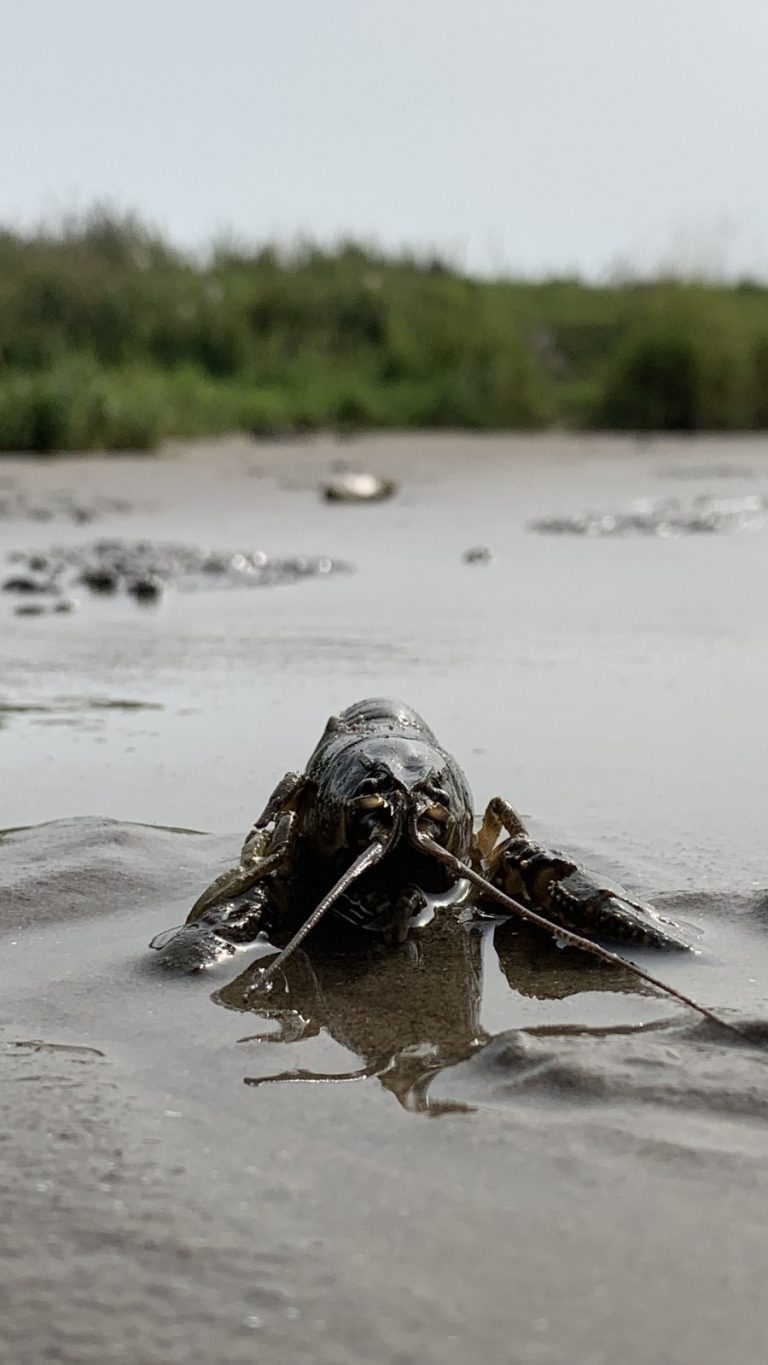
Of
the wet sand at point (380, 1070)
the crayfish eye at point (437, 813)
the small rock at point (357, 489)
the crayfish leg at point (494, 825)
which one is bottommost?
the small rock at point (357, 489)

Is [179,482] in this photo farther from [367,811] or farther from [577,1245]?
[577,1245]

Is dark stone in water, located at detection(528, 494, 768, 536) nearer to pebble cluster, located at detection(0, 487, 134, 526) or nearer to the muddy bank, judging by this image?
pebble cluster, located at detection(0, 487, 134, 526)

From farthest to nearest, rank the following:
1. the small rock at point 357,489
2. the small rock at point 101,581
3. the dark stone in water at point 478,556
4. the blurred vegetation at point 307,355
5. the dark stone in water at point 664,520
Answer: the blurred vegetation at point 307,355 → the small rock at point 357,489 → the dark stone in water at point 664,520 → the dark stone in water at point 478,556 → the small rock at point 101,581

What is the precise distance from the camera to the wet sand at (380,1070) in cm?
192

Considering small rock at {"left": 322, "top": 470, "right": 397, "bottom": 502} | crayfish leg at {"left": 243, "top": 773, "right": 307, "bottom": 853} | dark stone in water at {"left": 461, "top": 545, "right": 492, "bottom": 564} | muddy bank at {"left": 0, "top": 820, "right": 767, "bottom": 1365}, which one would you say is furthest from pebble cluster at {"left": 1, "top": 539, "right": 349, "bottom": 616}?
muddy bank at {"left": 0, "top": 820, "right": 767, "bottom": 1365}

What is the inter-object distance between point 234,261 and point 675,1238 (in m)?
24.7

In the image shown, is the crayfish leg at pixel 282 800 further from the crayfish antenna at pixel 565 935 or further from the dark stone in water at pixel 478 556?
the dark stone in water at pixel 478 556

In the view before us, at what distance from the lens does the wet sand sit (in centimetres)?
192

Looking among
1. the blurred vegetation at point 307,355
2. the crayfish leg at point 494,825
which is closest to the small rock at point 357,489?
the blurred vegetation at point 307,355

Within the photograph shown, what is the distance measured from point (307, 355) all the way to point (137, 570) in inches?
496

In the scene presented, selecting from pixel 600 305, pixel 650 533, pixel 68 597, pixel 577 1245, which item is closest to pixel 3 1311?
pixel 577 1245

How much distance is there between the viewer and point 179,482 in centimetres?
1505

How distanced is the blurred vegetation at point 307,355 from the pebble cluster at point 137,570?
6945 millimetres

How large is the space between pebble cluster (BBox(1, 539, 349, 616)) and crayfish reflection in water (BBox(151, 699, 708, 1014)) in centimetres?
483
